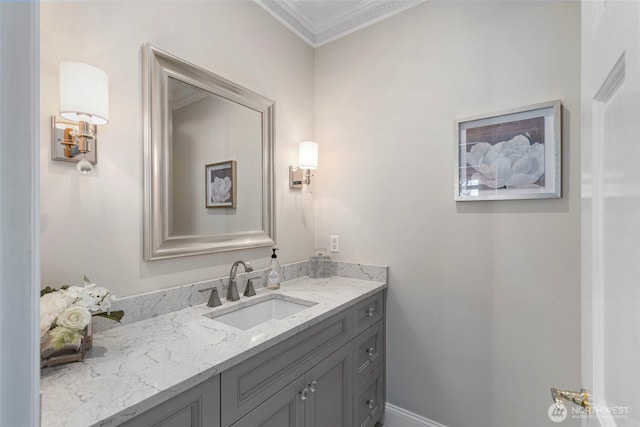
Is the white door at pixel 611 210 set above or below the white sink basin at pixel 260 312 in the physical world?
above

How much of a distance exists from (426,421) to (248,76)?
2.34 metres

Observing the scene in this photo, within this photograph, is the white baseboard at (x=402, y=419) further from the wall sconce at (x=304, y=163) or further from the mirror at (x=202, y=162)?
the wall sconce at (x=304, y=163)

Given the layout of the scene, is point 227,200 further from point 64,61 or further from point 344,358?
point 344,358

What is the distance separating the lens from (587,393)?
0.65 meters

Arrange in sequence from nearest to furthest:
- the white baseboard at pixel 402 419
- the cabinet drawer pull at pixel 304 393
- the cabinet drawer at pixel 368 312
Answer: the cabinet drawer pull at pixel 304 393 < the cabinet drawer at pixel 368 312 < the white baseboard at pixel 402 419

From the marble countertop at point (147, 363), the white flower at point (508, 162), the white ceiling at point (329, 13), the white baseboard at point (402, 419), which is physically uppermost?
the white ceiling at point (329, 13)

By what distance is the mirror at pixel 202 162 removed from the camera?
134 centimetres

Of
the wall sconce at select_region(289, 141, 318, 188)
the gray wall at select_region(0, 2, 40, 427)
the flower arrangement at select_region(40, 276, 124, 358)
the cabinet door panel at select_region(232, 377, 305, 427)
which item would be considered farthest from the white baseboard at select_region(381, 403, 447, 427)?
the gray wall at select_region(0, 2, 40, 427)

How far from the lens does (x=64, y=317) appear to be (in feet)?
2.82

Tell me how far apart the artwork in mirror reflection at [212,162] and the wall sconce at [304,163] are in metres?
0.28

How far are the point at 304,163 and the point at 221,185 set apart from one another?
607 mm

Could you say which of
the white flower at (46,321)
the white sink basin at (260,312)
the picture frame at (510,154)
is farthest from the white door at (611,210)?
the white flower at (46,321)

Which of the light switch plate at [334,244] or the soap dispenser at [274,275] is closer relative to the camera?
the soap dispenser at [274,275]

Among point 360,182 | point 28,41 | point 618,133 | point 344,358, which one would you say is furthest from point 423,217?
point 28,41
